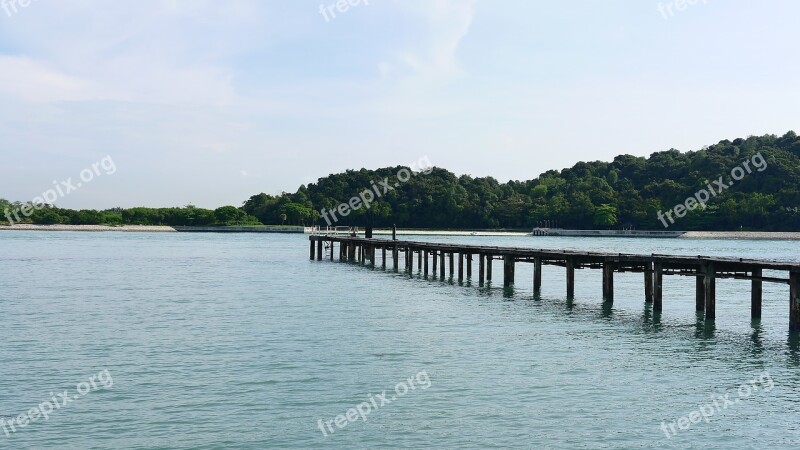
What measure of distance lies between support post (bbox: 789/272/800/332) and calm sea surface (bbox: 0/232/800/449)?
112 cm

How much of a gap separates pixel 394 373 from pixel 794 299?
1397 centimetres

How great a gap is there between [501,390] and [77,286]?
3328cm

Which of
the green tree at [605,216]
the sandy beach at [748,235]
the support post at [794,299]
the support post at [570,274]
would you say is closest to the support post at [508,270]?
the support post at [570,274]

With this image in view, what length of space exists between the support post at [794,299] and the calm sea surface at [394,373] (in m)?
1.12

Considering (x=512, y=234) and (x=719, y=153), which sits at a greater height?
(x=719, y=153)

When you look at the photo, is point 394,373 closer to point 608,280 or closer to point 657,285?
point 657,285

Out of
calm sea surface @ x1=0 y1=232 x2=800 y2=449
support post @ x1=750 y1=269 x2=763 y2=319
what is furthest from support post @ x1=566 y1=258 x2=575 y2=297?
support post @ x1=750 y1=269 x2=763 y2=319

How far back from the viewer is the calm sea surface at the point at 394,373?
14.8 metres

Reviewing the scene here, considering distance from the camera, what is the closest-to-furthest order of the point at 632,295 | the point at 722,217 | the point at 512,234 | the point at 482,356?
the point at 482,356 < the point at 632,295 < the point at 722,217 < the point at 512,234

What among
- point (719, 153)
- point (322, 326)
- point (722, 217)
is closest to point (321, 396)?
point (322, 326)

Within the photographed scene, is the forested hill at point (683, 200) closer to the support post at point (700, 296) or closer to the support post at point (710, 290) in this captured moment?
the support post at point (700, 296)

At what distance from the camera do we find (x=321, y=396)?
17.2 meters

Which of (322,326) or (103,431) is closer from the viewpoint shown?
(103,431)

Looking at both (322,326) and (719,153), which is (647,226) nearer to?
(719,153)
